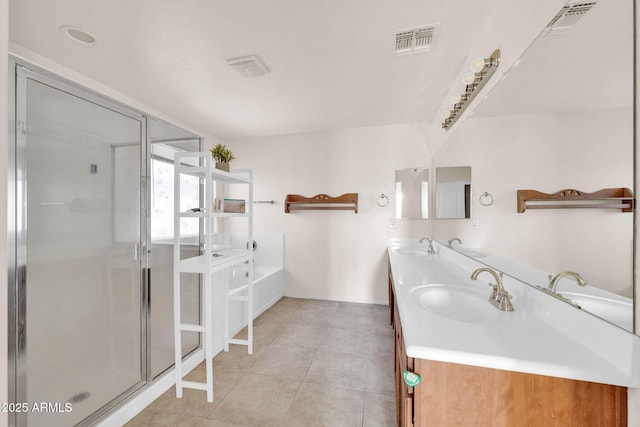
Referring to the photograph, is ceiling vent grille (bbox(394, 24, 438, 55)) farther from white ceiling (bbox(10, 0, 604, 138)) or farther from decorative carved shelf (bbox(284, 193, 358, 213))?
decorative carved shelf (bbox(284, 193, 358, 213))

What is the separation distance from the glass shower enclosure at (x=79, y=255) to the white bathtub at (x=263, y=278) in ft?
2.45

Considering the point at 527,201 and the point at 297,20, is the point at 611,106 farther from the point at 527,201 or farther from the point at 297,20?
the point at 297,20

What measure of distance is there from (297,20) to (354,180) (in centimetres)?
224

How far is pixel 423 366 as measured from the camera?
30.9 inches

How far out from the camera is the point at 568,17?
92cm

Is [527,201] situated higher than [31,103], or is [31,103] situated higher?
[31,103]

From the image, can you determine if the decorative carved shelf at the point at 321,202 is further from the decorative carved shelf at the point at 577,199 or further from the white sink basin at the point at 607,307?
the white sink basin at the point at 607,307

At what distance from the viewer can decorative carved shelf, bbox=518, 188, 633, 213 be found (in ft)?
2.26

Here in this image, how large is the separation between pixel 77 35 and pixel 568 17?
103 inches

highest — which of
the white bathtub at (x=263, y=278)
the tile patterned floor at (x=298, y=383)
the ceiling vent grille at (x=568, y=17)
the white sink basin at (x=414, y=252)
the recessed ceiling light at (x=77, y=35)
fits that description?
the recessed ceiling light at (x=77, y=35)

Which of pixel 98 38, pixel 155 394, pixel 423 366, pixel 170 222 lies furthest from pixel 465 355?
pixel 98 38

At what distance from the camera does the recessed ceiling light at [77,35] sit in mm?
1540

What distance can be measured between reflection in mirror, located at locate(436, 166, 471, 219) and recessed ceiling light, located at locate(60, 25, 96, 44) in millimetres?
2689

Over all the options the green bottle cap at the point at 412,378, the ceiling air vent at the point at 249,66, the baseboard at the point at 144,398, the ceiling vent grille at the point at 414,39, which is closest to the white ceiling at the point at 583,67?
the ceiling vent grille at the point at 414,39
